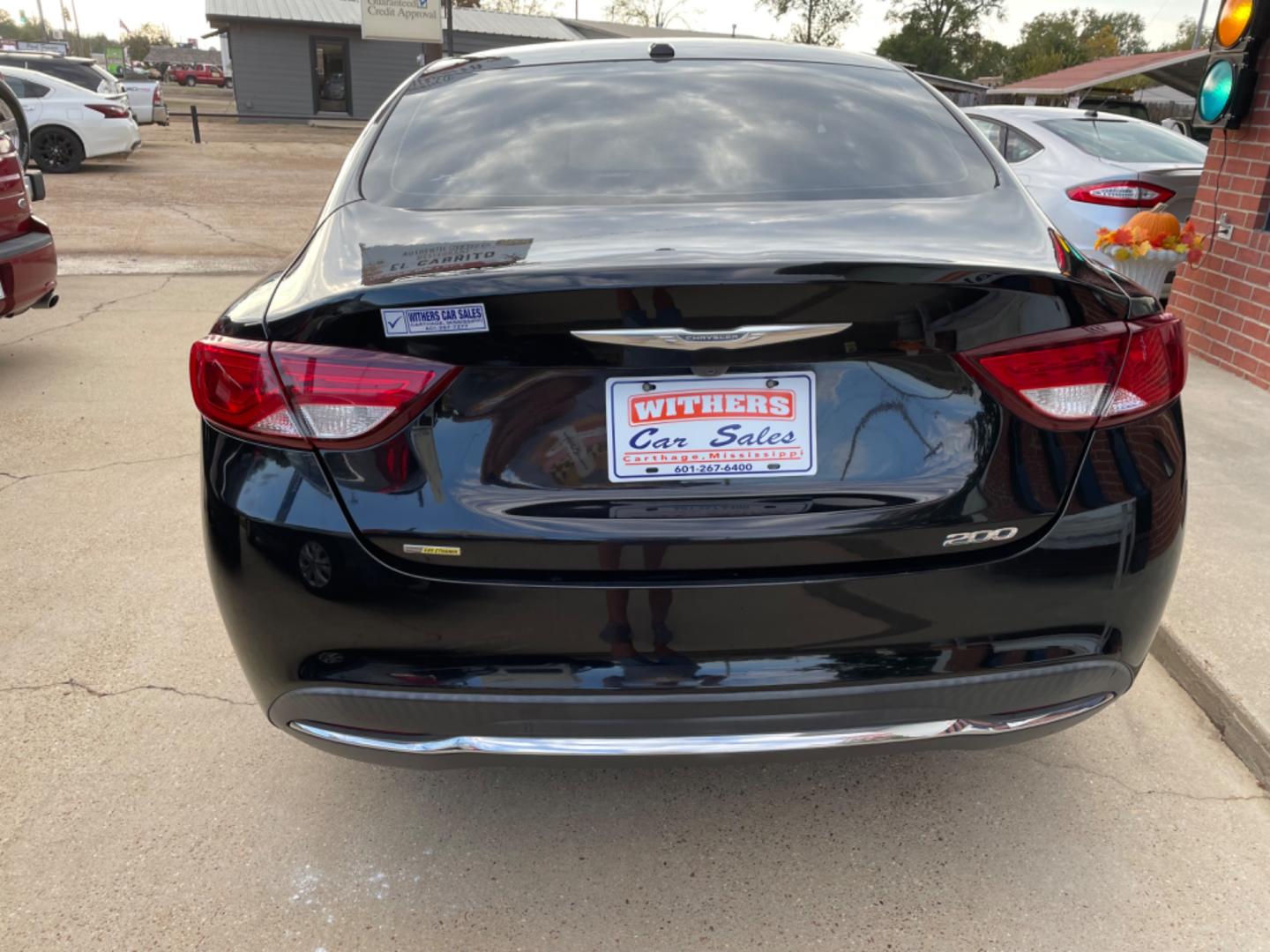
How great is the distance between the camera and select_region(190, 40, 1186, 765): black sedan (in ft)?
5.28

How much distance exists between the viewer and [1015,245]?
1806mm

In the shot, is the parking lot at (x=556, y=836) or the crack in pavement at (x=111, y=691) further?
the crack in pavement at (x=111, y=691)

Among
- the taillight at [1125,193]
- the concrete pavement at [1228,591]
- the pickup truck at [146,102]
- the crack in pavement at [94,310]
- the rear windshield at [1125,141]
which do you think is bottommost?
the pickup truck at [146,102]

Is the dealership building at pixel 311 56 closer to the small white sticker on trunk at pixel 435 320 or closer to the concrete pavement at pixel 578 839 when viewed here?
the concrete pavement at pixel 578 839

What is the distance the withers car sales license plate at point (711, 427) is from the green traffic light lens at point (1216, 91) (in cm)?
529

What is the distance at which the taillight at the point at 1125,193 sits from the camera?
6785mm

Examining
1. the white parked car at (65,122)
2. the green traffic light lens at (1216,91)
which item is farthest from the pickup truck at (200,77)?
the green traffic light lens at (1216,91)

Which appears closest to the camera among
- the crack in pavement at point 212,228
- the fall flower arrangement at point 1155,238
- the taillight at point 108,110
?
the fall flower arrangement at point 1155,238

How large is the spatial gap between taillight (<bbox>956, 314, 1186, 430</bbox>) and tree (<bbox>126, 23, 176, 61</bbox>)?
108 meters

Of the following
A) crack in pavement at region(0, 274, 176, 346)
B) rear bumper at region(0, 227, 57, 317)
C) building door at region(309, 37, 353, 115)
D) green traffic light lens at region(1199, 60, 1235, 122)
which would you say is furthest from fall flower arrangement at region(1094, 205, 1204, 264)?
building door at region(309, 37, 353, 115)

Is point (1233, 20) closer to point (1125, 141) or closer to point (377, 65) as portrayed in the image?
point (1125, 141)

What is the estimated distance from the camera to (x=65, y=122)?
632 inches

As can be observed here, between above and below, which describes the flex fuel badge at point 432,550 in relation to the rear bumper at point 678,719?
above

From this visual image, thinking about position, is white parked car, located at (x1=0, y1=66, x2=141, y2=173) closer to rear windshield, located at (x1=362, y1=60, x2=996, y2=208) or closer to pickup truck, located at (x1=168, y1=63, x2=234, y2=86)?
rear windshield, located at (x1=362, y1=60, x2=996, y2=208)
